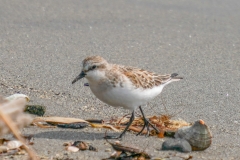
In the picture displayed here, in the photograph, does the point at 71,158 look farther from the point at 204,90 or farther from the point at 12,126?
the point at 204,90

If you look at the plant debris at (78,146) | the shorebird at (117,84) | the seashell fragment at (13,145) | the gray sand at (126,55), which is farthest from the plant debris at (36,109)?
the seashell fragment at (13,145)

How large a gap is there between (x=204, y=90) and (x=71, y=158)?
2.33m

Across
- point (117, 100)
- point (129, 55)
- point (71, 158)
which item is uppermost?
point (129, 55)

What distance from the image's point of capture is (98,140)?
3.62m

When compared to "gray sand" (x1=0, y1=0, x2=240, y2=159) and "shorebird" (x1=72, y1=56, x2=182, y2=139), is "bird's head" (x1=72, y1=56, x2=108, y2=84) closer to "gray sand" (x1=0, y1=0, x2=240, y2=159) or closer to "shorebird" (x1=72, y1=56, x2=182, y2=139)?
"shorebird" (x1=72, y1=56, x2=182, y2=139)

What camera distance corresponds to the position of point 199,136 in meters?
3.33

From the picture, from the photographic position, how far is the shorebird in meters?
3.76

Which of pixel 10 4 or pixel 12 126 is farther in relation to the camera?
pixel 10 4

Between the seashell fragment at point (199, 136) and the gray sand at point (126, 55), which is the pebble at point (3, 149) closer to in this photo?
the gray sand at point (126, 55)

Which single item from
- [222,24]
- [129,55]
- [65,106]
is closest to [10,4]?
[129,55]

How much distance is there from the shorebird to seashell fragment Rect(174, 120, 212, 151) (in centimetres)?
53

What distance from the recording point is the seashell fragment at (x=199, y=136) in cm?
333

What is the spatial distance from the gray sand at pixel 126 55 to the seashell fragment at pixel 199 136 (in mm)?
64

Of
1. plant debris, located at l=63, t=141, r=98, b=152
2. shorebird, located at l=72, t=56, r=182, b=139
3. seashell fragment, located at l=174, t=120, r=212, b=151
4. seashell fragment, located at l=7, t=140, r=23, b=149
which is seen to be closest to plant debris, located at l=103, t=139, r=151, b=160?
plant debris, located at l=63, t=141, r=98, b=152
